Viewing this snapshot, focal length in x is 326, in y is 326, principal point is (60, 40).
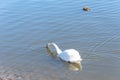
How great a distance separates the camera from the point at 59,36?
16.3m

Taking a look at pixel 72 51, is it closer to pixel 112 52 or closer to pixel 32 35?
pixel 112 52

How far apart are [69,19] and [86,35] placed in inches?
104

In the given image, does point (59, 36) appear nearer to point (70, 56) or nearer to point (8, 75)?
point (70, 56)

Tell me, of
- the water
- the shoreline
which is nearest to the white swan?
the water

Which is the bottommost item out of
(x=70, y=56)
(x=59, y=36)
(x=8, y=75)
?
(x=8, y=75)

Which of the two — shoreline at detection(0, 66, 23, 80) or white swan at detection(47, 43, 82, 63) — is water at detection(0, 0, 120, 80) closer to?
shoreline at detection(0, 66, 23, 80)

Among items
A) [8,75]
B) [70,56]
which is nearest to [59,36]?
[70,56]

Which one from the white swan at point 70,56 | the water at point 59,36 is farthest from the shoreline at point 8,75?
the white swan at point 70,56

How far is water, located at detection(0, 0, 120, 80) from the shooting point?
13203mm

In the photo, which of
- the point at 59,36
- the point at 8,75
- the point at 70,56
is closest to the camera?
the point at 8,75

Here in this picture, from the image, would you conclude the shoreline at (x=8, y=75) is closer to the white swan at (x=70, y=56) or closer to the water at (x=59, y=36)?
the water at (x=59, y=36)

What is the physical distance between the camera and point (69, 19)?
1839cm

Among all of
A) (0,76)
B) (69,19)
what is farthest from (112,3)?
(0,76)

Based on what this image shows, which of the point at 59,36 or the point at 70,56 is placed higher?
the point at 59,36
